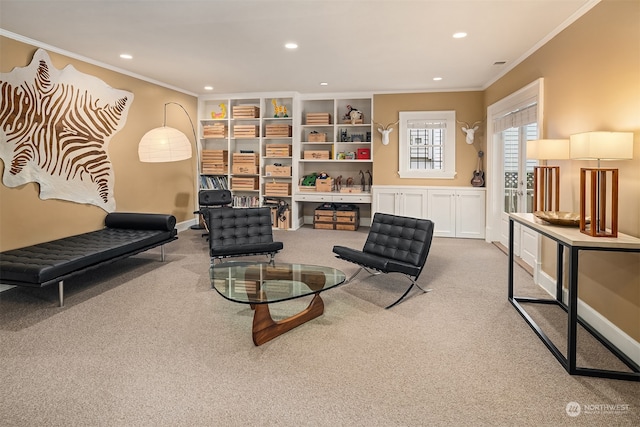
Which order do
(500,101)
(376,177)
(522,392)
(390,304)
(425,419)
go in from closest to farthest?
(425,419) < (522,392) < (390,304) < (500,101) < (376,177)

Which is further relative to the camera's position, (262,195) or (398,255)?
(262,195)

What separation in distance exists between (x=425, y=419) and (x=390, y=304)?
65.4 inches

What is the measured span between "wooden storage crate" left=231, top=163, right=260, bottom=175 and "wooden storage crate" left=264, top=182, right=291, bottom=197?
0.40m

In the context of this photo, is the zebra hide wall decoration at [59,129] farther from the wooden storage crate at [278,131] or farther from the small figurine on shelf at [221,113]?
the wooden storage crate at [278,131]

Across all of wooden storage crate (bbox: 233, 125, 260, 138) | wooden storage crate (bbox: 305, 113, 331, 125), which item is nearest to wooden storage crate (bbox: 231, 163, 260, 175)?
wooden storage crate (bbox: 233, 125, 260, 138)

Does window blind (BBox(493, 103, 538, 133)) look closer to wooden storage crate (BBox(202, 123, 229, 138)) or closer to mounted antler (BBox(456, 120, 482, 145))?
mounted antler (BBox(456, 120, 482, 145))

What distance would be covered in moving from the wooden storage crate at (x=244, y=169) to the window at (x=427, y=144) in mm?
Result: 2851

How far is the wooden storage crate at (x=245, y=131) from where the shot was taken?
7.71 m

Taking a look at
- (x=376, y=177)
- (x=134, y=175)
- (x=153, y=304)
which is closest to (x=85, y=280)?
(x=153, y=304)

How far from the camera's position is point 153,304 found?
3654 millimetres

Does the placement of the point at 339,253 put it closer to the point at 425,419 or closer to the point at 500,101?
the point at 425,419

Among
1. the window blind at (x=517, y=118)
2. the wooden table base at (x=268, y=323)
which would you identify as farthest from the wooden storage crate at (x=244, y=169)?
the wooden table base at (x=268, y=323)

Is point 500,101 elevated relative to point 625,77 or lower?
elevated

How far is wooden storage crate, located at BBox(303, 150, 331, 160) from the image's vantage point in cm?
765
